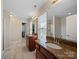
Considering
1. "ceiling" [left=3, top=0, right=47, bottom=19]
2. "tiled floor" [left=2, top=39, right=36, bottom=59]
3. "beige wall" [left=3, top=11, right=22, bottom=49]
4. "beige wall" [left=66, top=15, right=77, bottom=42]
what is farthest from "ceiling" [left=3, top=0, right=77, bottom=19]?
"tiled floor" [left=2, top=39, right=36, bottom=59]

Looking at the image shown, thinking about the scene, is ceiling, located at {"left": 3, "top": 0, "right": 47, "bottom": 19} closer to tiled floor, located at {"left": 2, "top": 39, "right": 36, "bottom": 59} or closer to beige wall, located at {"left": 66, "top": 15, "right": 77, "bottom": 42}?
tiled floor, located at {"left": 2, "top": 39, "right": 36, "bottom": 59}

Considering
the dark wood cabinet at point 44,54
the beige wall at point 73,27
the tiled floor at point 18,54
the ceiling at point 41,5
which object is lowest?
the tiled floor at point 18,54

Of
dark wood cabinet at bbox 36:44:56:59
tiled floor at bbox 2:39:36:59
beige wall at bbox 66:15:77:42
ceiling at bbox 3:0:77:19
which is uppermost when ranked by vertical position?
ceiling at bbox 3:0:77:19

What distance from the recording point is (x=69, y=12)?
2.45 meters

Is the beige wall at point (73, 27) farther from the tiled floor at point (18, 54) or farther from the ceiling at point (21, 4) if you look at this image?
the tiled floor at point (18, 54)

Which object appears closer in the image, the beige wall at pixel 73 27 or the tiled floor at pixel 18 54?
the beige wall at pixel 73 27

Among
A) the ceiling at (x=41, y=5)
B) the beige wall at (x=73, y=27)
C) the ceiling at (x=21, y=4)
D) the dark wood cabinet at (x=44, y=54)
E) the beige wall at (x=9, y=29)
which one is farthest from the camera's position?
the beige wall at (x=9, y=29)

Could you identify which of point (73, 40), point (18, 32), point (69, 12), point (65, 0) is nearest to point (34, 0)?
point (65, 0)

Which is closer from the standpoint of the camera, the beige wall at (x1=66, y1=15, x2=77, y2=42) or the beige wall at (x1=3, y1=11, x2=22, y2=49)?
the beige wall at (x1=66, y1=15, x2=77, y2=42)

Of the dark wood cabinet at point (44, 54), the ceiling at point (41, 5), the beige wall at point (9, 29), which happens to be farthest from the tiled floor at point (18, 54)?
the ceiling at point (41, 5)

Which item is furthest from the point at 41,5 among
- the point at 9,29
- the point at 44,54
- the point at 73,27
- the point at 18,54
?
the point at 9,29

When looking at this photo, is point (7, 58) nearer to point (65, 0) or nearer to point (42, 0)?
point (42, 0)

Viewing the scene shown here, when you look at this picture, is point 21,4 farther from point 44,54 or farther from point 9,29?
point 44,54

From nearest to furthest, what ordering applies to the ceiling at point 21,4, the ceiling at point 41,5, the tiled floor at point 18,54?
the ceiling at point 41,5 < the tiled floor at point 18,54 < the ceiling at point 21,4
